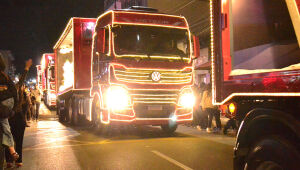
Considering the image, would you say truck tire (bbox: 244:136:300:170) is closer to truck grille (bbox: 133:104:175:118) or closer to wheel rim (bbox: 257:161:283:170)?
wheel rim (bbox: 257:161:283:170)

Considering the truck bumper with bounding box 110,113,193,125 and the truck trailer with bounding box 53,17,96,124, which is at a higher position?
the truck trailer with bounding box 53,17,96,124

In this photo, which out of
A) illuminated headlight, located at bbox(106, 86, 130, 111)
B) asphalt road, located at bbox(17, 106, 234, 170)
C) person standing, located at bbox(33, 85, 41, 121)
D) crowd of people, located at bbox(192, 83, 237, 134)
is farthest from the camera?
person standing, located at bbox(33, 85, 41, 121)

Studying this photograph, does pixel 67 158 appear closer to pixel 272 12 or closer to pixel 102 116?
pixel 102 116

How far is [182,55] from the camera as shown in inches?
432

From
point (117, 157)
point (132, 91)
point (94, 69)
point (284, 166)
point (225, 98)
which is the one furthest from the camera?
point (94, 69)

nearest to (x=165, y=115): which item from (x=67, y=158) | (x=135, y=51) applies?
(x=135, y=51)

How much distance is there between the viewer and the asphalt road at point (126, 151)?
7.16 metres

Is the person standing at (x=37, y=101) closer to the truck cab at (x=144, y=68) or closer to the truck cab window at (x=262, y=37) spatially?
the truck cab at (x=144, y=68)

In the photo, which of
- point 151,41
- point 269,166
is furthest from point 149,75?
point 269,166

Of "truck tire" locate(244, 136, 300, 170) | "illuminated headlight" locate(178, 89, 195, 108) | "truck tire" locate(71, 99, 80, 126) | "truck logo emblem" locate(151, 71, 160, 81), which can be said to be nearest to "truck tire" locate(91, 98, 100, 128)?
"truck logo emblem" locate(151, 71, 160, 81)

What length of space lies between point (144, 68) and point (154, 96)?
0.85 meters

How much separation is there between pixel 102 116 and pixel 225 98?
6.97 metres

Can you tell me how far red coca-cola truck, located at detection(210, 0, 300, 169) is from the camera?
3.45 meters

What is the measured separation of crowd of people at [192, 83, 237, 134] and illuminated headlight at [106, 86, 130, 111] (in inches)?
Result: 128
